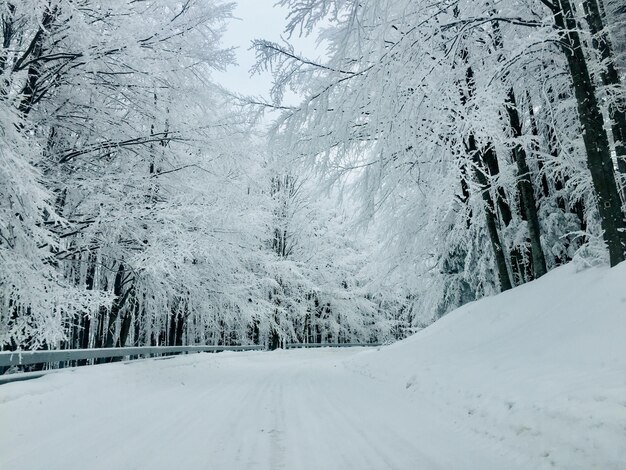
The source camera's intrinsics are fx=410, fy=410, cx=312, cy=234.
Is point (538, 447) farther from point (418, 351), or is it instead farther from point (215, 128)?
point (215, 128)

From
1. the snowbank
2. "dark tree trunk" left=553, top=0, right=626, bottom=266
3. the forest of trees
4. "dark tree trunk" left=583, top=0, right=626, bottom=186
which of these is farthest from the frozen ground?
"dark tree trunk" left=583, top=0, right=626, bottom=186

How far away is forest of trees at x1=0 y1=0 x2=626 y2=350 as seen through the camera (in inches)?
249

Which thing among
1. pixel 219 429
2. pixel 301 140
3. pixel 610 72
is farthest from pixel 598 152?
pixel 219 429

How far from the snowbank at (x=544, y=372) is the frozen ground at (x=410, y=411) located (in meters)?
0.02

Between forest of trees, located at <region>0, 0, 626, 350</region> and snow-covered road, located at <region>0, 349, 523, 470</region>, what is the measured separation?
159 centimetres

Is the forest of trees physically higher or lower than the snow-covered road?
higher

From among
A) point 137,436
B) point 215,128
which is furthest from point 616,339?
point 215,128

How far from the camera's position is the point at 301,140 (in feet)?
26.2

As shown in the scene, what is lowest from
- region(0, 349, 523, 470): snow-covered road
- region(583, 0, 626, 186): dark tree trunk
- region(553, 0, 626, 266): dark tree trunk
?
region(0, 349, 523, 470): snow-covered road

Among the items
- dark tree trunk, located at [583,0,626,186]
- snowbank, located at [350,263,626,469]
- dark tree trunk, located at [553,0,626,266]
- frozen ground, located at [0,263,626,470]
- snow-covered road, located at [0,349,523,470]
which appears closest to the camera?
snowbank, located at [350,263,626,469]

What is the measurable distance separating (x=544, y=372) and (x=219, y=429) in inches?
154

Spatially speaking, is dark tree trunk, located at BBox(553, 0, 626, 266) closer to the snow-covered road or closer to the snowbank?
the snowbank

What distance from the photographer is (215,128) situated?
38.4 ft

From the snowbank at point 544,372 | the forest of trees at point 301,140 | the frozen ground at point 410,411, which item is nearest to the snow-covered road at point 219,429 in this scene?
the frozen ground at point 410,411
